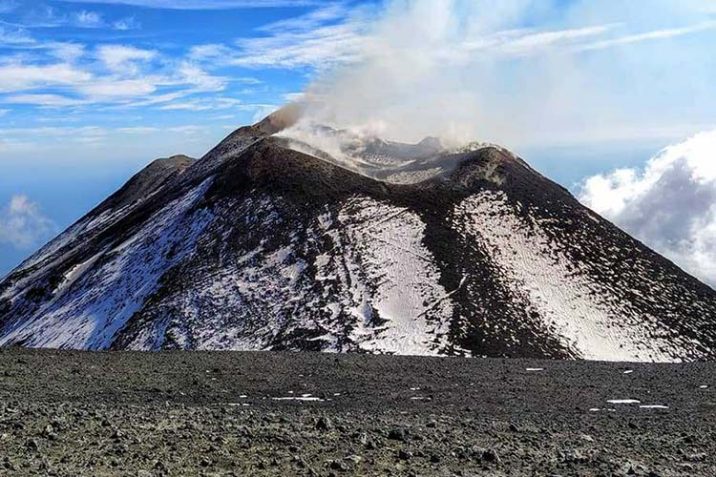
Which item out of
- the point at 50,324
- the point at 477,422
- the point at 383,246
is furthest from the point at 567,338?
the point at 50,324

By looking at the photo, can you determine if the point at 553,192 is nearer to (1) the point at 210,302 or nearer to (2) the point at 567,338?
(2) the point at 567,338

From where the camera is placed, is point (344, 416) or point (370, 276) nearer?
point (344, 416)

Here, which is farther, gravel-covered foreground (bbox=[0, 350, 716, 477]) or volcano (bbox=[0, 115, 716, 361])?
volcano (bbox=[0, 115, 716, 361])

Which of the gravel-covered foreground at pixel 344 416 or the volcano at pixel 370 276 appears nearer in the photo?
the gravel-covered foreground at pixel 344 416

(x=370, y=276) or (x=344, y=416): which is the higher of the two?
(x=370, y=276)
